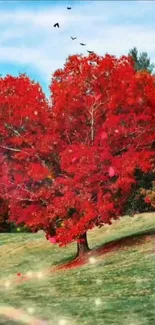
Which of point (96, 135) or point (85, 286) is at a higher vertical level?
point (96, 135)

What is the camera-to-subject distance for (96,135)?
90.8 ft

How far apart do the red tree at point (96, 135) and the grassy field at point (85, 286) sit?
8.35ft

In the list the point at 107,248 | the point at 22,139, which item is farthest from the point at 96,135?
the point at 107,248

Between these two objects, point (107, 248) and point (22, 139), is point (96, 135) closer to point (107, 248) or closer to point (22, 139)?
point (22, 139)

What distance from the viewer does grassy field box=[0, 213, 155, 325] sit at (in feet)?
54.3

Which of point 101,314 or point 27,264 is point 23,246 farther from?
point 101,314

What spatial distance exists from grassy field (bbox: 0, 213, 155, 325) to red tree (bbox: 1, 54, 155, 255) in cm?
254

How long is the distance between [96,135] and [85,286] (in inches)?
305

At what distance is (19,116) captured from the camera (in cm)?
2794

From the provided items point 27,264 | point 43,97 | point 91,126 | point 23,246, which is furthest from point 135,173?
point 23,246

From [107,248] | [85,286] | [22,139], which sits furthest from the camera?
[107,248]

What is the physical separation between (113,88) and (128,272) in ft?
26.8

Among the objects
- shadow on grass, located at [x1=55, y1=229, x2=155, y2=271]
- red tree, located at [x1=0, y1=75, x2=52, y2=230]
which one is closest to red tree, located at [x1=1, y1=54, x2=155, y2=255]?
red tree, located at [x1=0, y1=75, x2=52, y2=230]

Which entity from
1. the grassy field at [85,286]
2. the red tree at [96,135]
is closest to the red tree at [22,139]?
the red tree at [96,135]
